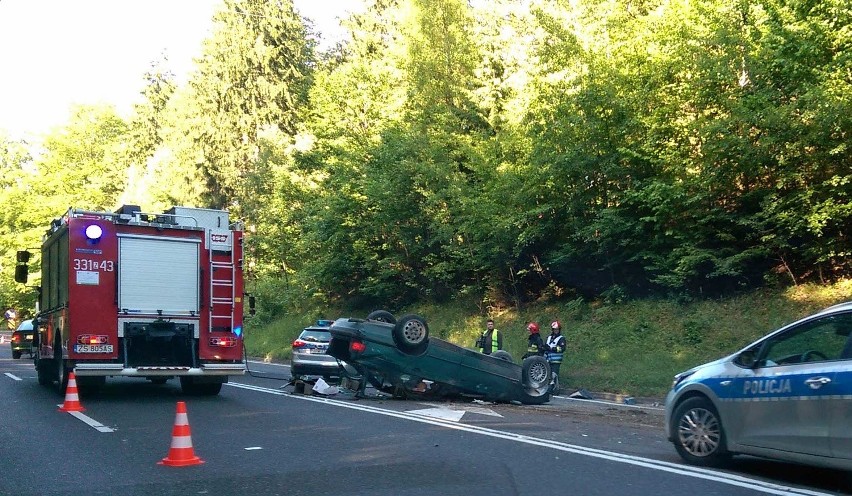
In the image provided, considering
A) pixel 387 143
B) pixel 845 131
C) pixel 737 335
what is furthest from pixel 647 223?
pixel 387 143

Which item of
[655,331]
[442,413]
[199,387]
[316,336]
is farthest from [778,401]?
[655,331]

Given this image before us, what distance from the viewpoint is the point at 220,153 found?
47469mm

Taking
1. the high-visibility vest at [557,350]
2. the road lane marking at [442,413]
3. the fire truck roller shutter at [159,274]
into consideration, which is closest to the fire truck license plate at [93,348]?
the fire truck roller shutter at [159,274]

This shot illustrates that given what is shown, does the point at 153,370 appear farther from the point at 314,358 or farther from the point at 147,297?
the point at 314,358

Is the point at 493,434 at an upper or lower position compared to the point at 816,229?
lower

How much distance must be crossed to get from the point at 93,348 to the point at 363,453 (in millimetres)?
7245

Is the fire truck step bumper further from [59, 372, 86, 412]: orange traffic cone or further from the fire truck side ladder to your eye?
the fire truck side ladder

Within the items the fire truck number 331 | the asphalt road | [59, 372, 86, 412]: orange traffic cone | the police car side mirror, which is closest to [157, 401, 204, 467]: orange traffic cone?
the asphalt road

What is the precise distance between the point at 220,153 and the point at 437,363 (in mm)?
35866

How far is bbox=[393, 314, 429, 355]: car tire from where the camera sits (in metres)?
Result: 14.2

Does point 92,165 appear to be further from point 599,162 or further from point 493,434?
point 493,434

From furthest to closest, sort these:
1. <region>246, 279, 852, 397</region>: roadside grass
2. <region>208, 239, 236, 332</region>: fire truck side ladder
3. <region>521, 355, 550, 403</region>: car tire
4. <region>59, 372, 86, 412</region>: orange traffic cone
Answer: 1. <region>246, 279, 852, 397</region>: roadside grass
2. <region>208, 239, 236, 332</region>: fire truck side ladder
3. <region>521, 355, 550, 403</region>: car tire
4. <region>59, 372, 86, 412</region>: orange traffic cone

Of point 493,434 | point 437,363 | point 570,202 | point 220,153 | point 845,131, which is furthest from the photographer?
point 220,153

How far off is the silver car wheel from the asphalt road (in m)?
0.26
